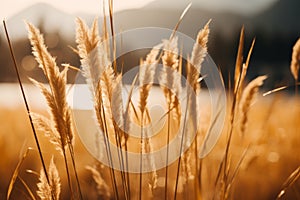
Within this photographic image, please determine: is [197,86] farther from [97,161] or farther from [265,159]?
[265,159]

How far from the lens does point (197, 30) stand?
162 cm

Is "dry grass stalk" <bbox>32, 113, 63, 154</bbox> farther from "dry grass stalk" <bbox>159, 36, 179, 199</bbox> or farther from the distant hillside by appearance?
the distant hillside

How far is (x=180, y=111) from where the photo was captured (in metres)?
1.29

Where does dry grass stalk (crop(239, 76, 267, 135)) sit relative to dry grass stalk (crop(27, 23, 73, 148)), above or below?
below

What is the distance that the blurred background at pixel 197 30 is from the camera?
61.0 inches

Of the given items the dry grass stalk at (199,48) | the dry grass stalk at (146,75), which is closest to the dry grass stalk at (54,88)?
the dry grass stalk at (146,75)

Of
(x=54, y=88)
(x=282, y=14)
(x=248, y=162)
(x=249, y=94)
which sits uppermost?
(x=54, y=88)

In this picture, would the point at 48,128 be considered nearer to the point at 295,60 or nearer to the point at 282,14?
the point at 295,60

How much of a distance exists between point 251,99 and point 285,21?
10936 cm

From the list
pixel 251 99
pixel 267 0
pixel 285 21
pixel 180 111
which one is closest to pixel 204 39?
pixel 180 111

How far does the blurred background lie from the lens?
61.0 inches

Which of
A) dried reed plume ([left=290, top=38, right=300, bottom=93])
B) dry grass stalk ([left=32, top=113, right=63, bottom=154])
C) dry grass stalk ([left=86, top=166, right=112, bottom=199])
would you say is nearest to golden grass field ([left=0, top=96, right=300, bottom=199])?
dried reed plume ([left=290, top=38, right=300, bottom=93])

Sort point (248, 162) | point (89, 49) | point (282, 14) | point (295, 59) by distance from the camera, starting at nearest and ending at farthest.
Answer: point (89, 49) < point (295, 59) < point (248, 162) < point (282, 14)

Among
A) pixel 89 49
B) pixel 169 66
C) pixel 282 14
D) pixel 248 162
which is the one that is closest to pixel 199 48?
pixel 169 66
